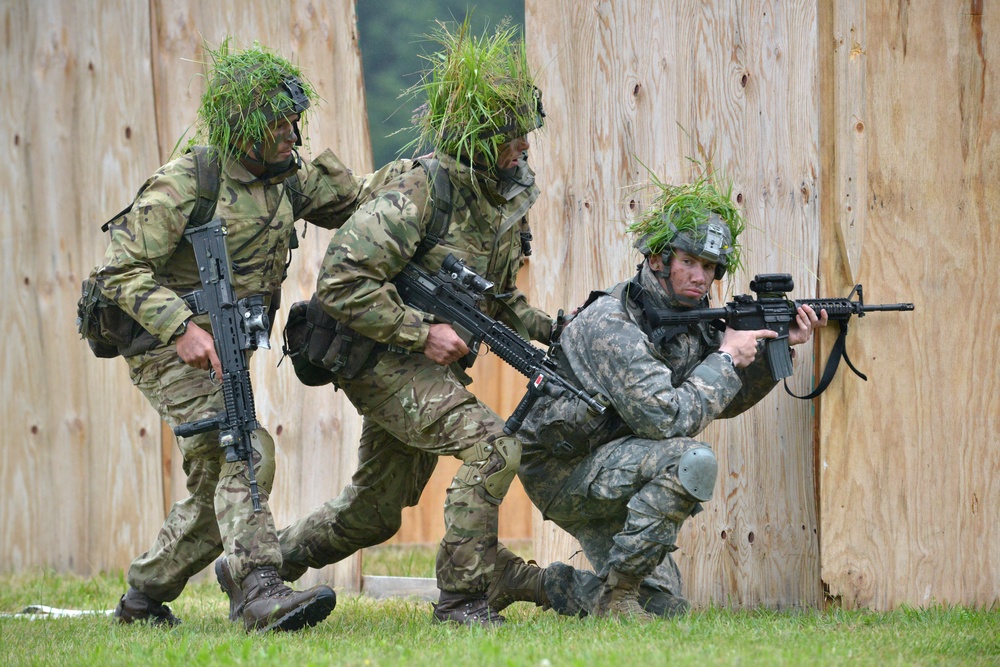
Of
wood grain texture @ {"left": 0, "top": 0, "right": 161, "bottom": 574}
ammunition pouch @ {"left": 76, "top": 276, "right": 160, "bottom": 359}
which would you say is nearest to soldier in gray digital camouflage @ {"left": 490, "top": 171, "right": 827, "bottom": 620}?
ammunition pouch @ {"left": 76, "top": 276, "right": 160, "bottom": 359}

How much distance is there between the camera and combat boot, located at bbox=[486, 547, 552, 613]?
5.59 metres

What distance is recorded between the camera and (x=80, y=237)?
7.52 metres

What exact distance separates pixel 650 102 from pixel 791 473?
203cm

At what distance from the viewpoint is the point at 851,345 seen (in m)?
5.43

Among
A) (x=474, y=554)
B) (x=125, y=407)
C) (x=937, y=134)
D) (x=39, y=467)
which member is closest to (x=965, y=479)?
(x=937, y=134)

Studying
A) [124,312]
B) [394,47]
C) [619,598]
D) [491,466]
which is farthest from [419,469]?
[394,47]

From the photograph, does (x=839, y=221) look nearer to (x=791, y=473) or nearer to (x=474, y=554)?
(x=791, y=473)

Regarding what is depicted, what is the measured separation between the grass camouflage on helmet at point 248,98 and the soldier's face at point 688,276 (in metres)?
1.84

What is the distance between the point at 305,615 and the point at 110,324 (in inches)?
64.2

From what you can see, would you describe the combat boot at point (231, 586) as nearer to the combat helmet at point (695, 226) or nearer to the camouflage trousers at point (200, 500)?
the camouflage trousers at point (200, 500)

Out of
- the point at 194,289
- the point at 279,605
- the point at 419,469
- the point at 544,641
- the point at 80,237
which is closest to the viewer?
the point at 544,641

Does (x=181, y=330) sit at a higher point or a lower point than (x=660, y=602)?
higher

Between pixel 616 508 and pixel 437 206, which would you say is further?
pixel 616 508

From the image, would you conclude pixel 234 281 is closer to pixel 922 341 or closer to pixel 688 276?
pixel 688 276
